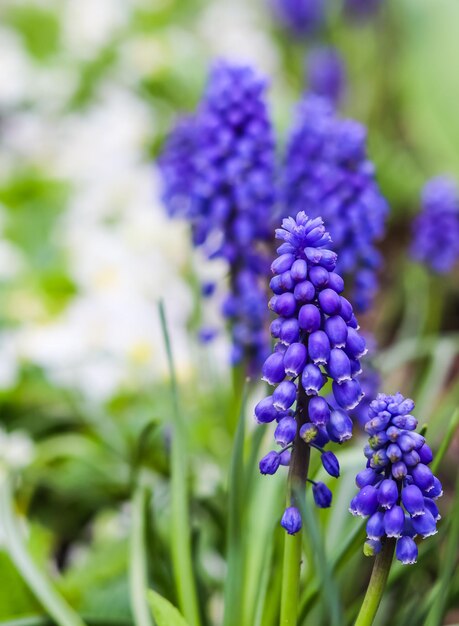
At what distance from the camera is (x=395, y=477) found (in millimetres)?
1124

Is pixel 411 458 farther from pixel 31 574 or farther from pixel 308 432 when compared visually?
pixel 31 574

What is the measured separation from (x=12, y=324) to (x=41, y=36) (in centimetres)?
314

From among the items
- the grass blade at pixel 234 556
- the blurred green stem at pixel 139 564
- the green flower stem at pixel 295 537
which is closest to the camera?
the green flower stem at pixel 295 537

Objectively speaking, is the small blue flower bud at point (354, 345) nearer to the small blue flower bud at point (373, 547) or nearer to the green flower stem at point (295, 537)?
the green flower stem at point (295, 537)

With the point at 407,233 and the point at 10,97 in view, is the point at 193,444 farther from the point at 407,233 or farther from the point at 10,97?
the point at 10,97

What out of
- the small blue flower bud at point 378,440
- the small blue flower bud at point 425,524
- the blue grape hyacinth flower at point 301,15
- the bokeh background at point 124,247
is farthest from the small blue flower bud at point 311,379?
the blue grape hyacinth flower at point 301,15

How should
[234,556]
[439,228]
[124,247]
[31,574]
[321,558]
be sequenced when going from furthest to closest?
[124,247], [439,228], [31,574], [234,556], [321,558]

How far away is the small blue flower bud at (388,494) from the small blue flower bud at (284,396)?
6.8 inches

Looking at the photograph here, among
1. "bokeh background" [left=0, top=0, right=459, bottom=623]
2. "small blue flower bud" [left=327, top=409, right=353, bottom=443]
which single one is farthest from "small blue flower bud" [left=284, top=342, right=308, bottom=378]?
"bokeh background" [left=0, top=0, right=459, bottom=623]

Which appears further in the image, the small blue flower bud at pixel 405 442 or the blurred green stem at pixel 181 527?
the blurred green stem at pixel 181 527

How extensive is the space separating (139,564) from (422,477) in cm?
81

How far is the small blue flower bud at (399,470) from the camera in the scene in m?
1.11

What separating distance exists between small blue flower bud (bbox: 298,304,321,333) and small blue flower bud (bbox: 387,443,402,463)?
0.64ft

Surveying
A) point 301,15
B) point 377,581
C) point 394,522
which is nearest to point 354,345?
point 394,522
